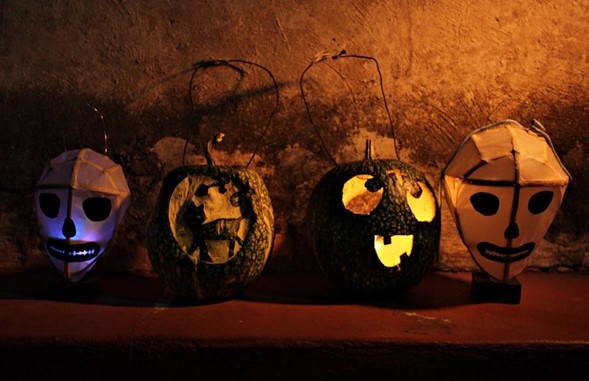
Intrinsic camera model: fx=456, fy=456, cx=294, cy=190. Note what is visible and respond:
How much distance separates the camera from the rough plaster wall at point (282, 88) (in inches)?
72.5

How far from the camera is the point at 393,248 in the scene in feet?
4.86

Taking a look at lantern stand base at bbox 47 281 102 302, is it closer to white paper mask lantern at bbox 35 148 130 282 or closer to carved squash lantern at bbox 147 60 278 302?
white paper mask lantern at bbox 35 148 130 282

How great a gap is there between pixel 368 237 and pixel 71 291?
3.18 feet

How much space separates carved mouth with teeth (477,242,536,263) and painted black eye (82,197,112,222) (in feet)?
4.00

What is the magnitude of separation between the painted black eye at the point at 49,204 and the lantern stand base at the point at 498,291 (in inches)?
54.8

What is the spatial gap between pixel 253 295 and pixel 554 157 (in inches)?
42.3

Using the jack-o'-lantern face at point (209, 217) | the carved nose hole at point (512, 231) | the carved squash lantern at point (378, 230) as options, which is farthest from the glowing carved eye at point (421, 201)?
the jack-o'-lantern face at point (209, 217)

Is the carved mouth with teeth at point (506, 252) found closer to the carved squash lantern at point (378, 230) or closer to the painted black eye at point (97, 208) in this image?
the carved squash lantern at point (378, 230)

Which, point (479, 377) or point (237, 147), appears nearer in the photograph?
point (479, 377)

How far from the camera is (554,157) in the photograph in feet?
4.77

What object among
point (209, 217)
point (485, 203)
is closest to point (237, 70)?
point (209, 217)

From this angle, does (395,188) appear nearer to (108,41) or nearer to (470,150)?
(470,150)

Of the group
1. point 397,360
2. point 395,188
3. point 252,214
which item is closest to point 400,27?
point 395,188

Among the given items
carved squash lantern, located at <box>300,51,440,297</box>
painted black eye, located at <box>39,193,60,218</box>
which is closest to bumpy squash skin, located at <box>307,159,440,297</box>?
carved squash lantern, located at <box>300,51,440,297</box>
